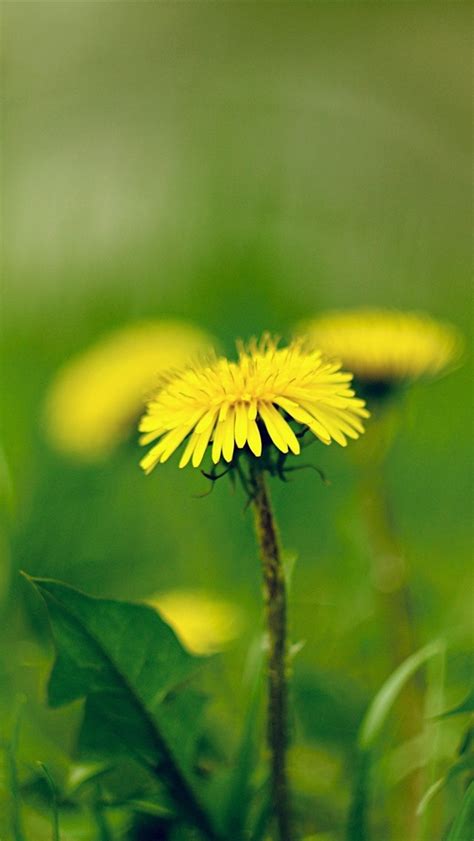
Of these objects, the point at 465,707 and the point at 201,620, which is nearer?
the point at 465,707

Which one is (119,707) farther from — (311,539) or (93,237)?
(93,237)

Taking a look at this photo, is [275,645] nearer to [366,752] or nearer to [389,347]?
[366,752]

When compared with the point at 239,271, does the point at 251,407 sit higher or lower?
lower

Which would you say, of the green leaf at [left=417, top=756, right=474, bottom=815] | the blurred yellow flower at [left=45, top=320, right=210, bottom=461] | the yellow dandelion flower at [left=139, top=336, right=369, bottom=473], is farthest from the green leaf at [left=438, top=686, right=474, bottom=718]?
the blurred yellow flower at [left=45, top=320, right=210, bottom=461]

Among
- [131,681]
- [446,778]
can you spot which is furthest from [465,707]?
[131,681]

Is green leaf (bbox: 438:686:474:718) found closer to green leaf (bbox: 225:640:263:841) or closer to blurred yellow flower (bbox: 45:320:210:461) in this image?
green leaf (bbox: 225:640:263:841)
